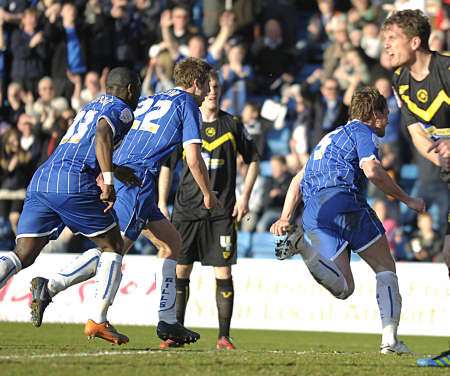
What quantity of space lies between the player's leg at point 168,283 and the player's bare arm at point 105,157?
142 centimetres

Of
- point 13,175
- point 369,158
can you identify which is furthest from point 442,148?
point 13,175

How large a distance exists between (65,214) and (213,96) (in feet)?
10.3

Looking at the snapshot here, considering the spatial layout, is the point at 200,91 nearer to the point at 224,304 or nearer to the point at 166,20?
the point at 224,304

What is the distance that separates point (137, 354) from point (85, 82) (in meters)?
12.3

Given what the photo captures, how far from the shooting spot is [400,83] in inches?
376

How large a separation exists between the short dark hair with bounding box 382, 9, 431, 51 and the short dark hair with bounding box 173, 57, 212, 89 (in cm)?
202

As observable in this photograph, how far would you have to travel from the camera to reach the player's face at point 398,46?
9289 mm

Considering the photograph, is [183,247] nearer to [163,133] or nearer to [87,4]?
[163,133]

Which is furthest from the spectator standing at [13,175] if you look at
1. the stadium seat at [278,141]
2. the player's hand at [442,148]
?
the player's hand at [442,148]

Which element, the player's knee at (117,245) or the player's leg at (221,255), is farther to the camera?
the player's leg at (221,255)

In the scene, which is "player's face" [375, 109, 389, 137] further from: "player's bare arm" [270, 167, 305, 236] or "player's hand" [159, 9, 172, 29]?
"player's hand" [159, 9, 172, 29]

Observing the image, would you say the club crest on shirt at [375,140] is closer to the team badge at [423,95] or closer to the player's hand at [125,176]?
the team badge at [423,95]

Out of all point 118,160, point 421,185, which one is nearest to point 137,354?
point 118,160

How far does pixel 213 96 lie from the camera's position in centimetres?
1200
